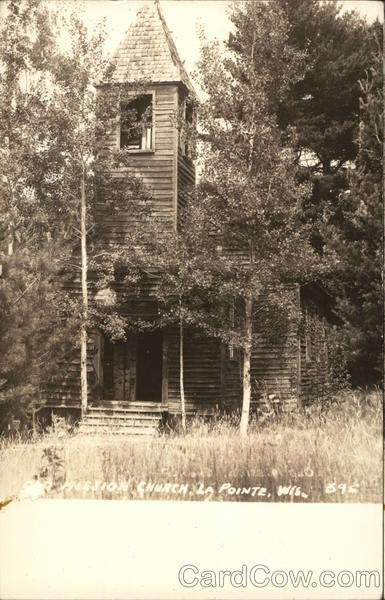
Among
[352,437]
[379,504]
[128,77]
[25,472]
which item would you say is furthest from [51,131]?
[379,504]

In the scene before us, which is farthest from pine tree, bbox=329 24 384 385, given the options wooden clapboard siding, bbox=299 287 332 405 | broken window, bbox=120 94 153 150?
broken window, bbox=120 94 153 150

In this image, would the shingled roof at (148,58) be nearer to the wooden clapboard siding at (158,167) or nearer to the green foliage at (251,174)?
the wooden clapboard siding at (158,167)

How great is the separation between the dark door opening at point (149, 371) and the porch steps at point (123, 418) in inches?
137

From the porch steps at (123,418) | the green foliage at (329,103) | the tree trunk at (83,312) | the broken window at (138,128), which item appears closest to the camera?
the porch steps at (123,418)

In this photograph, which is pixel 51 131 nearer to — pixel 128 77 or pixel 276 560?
pixel 128 77

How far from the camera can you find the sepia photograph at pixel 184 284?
6.87m

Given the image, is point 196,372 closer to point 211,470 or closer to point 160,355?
point 160,355

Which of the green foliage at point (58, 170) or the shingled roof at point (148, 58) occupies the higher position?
the shingled roof at point (148, 58)

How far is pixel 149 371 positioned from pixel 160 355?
1.95 feet

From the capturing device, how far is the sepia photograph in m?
6.87

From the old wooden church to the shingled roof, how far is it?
3 cm

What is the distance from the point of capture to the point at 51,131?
14.2m

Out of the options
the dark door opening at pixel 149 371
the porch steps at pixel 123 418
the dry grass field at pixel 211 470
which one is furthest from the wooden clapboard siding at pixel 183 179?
the dry grass field at pixel 211 470

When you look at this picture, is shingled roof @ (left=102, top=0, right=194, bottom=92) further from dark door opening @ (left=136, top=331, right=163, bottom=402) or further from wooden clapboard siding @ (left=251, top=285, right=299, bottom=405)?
wooden clapboard siding @ (left=251, top=285, right=299, bottom=405)
